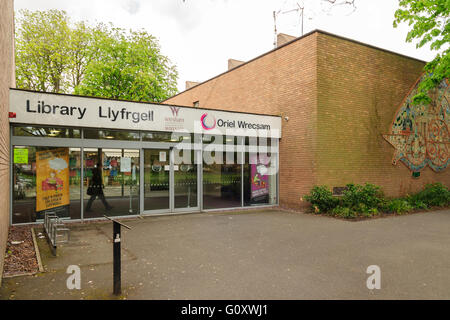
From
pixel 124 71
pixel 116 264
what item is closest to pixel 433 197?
pixel 116 264

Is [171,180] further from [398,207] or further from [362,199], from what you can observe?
[398,207]

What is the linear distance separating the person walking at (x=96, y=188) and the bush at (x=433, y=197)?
12101mm

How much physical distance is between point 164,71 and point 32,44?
32.5ft

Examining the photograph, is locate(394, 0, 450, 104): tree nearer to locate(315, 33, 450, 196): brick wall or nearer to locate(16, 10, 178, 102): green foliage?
locate(315, 33, 450, 196): brick wall

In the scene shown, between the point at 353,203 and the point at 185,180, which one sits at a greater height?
the point at 185,180

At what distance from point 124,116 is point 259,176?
5.87m

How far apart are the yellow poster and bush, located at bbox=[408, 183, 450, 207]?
43.1 feet

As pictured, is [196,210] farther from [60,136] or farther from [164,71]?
[164,71]

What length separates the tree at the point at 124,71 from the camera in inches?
883

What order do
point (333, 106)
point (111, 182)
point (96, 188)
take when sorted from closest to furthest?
1. point (96, 188)
2. point (111, 182)
3. point (333, 106)

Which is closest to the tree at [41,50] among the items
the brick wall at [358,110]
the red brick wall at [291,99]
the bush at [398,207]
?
the red brick wall at [291,99]

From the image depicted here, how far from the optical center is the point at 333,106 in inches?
445

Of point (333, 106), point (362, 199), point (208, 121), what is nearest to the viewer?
point (362, 199)
